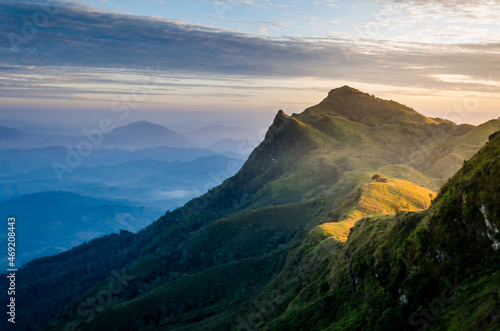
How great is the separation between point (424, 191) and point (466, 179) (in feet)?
321

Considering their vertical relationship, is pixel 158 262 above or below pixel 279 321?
above

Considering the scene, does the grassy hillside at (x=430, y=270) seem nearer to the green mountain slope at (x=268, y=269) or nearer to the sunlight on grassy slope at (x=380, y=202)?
the green mountain slope at (x=268, y=269)

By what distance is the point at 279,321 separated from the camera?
208 feet

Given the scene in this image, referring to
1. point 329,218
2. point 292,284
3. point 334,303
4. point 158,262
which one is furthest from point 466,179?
point 158,262

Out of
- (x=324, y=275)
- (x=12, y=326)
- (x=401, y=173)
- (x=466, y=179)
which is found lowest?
(x=12, y=326)

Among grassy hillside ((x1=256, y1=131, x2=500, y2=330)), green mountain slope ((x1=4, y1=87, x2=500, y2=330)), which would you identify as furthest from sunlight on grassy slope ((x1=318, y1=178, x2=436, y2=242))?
grassy hillside ((x1=256, y1=131, x2=500, y2=330))

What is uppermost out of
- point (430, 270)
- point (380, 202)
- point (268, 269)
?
point (380, 202)

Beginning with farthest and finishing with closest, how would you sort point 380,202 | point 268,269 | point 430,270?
1. point 268,269
2. point 380,202
3. point 430,270

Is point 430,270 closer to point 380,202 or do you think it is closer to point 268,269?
point 380,202

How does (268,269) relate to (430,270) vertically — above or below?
below

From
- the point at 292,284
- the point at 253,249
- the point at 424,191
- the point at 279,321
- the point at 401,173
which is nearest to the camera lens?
the point at 279,321

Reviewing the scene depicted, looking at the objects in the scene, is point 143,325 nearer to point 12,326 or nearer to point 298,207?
point 298,207

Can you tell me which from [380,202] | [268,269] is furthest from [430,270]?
[268,269]

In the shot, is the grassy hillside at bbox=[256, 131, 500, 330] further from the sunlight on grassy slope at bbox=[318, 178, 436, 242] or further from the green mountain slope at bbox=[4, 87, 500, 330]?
the sunlight on grassy slope at bbox=[318, 178, 436, 242]
